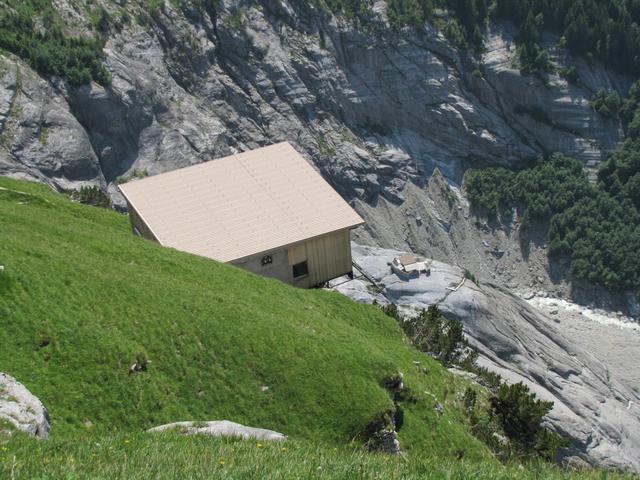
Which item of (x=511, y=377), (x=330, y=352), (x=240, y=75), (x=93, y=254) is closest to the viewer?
(x=330, y=352)

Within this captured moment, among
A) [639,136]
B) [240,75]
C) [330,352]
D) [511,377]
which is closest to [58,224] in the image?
[330,352]

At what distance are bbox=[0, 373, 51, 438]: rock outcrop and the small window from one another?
23183 mm

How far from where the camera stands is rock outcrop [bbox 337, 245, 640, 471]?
1709 inches

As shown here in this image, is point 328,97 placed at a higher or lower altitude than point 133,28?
lower

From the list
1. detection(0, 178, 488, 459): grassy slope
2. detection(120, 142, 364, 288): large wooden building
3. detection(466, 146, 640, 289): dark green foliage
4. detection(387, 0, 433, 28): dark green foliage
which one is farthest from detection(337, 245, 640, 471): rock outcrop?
detection(387, 0, 433, 28): dark green foliage

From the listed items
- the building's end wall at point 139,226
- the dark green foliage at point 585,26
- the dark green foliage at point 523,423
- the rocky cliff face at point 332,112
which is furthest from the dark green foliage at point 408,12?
the dark green foliage at point 523,423

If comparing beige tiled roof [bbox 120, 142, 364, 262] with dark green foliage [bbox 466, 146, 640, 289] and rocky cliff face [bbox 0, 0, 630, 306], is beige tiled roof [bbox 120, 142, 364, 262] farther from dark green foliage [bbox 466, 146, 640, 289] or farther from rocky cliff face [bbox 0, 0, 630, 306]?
dark green foliage [bbox 466, 146, 640, 289]

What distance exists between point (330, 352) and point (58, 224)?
45.9 ft

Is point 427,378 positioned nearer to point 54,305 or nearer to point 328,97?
point 54,305

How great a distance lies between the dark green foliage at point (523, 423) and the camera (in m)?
30.2

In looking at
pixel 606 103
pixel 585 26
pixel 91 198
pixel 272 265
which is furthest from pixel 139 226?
pixel 585 26

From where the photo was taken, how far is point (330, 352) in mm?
27891

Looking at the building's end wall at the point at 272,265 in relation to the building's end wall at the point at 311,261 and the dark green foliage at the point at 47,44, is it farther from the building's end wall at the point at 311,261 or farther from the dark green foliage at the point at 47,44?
the dark green foliage at the point at 47,44

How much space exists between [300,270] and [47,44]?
4406 cm
